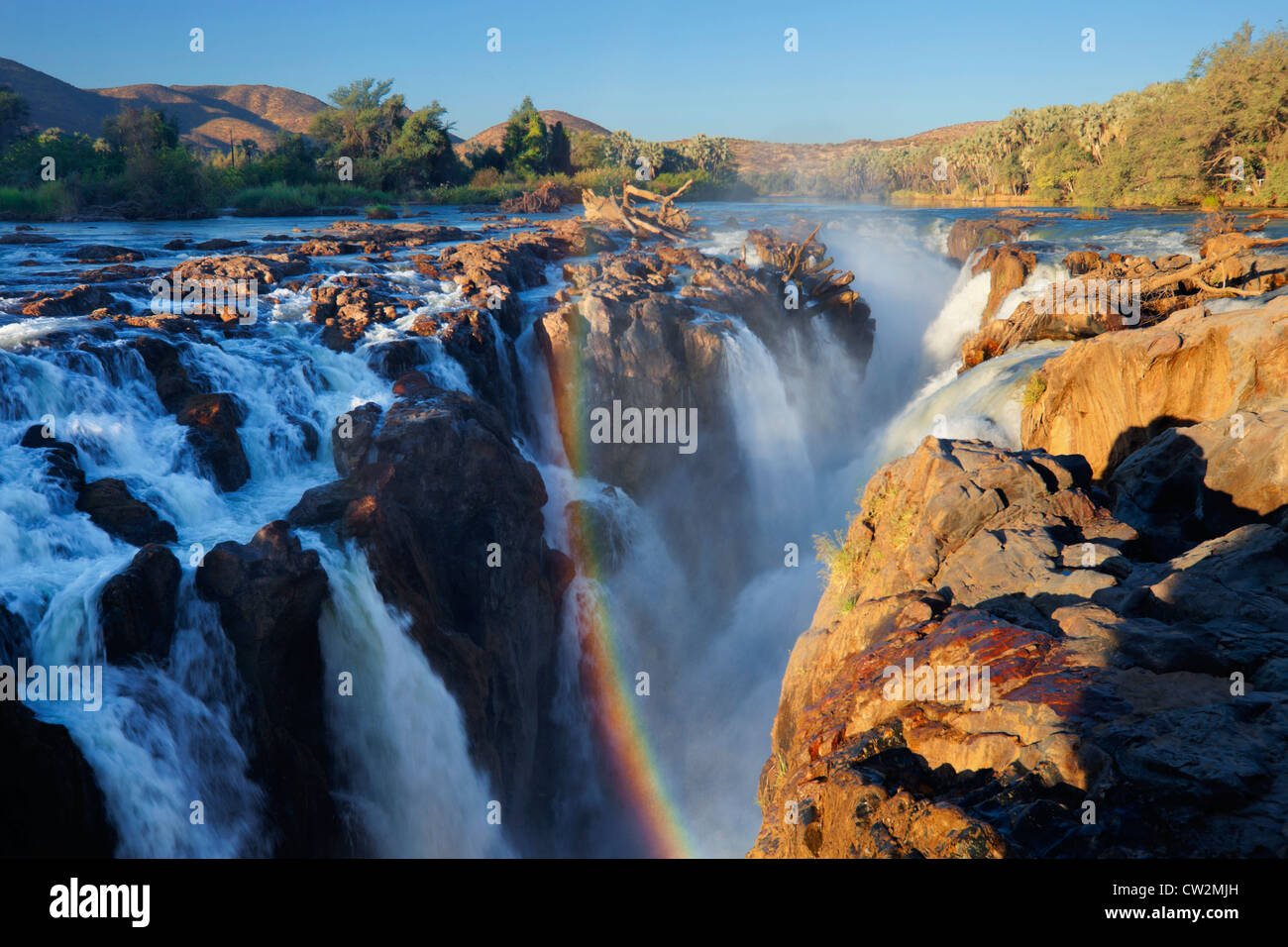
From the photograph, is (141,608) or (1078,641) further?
(141,608)

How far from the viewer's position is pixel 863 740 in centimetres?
560

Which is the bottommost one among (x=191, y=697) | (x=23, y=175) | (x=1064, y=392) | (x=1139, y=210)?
(x=191, y=697)

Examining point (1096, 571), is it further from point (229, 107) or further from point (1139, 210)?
point (229, 107)

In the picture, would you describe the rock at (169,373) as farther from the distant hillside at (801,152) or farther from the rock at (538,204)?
the distant hillside at (801,152)

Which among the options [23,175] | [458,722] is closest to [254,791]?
[458,722]

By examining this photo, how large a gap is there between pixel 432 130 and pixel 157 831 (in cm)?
5915

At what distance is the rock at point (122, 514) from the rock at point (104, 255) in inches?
563

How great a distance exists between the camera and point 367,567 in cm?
955

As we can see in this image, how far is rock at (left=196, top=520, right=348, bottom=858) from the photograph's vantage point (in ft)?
27.2

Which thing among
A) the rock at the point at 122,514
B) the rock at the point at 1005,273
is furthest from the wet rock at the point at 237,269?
the rock at the point at 1005,273

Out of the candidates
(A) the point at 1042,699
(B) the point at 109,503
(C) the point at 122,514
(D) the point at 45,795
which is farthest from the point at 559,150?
(A) the point at 1042,699

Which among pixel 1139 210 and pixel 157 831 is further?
pixel 1139 210

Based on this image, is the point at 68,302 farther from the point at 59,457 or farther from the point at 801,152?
the point at 801,152

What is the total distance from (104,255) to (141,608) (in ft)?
59.0
